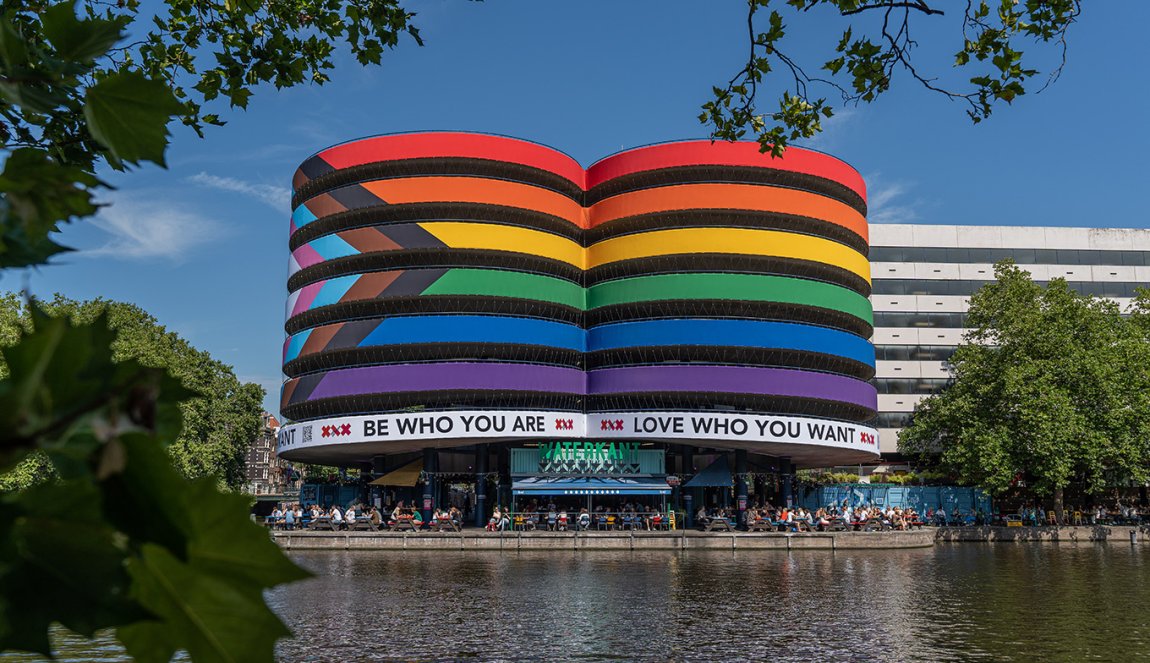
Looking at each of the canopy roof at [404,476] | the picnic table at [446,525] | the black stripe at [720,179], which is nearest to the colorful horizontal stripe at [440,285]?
the black stripe at [720,179]

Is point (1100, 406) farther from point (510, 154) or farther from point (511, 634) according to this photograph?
point (511, 634)

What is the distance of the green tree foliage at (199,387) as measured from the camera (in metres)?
41.7

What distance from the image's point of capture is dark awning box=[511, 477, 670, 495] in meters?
41.2

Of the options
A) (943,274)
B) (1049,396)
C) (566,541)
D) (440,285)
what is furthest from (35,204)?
(943,274)

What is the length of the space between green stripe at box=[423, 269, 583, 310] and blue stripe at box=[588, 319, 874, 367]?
11.4ft

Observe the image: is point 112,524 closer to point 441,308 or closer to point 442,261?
point 441,308

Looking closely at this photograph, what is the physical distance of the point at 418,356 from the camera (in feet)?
142

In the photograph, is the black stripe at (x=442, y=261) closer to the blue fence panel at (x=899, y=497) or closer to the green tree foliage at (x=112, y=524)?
the blue fence panel at (x=899, y=497)

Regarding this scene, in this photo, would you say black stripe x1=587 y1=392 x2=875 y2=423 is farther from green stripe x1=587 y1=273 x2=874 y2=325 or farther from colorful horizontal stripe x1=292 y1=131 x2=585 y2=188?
colorful horizontal stripe x1=292 y1=131 x2=585 y2=188

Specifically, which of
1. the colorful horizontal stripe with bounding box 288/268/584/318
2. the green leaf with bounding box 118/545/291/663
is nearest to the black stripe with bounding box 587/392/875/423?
the colorful horizontal stripe with bounding box 288/268/584/318

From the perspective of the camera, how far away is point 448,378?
42188mm

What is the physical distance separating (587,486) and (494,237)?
13.0 meters

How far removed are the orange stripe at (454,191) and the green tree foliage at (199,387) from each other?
12866 mm

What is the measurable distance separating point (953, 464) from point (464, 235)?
29374 millimetres
